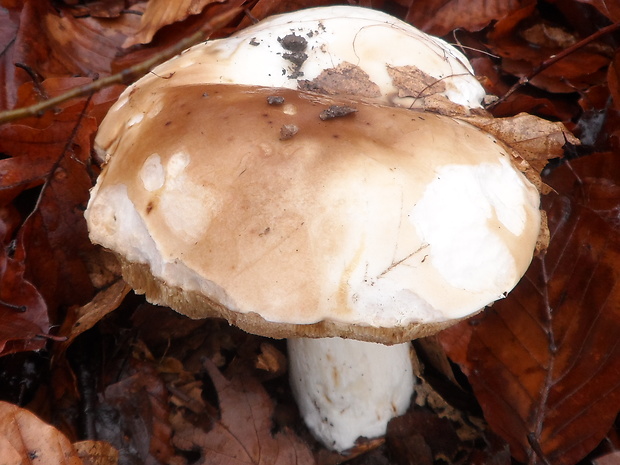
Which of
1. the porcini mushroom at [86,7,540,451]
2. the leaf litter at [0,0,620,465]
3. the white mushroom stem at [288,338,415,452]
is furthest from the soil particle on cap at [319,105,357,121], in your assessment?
the white mushroom stem at [288,338,415,452]

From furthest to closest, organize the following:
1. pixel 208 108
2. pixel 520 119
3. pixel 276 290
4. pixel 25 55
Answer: pixel 25 55 → pixel 520 119 → pixel 208 108 → pixel 276 290

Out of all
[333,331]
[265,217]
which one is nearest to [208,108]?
[265,217]

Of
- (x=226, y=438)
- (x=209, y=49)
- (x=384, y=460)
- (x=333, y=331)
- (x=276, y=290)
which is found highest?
(x=209, y=49)

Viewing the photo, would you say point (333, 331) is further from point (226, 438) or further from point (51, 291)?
point (51, 291)

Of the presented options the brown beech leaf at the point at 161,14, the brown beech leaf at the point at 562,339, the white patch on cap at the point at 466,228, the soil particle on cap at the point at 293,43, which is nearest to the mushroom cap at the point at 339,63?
the soil particle on cap at the point at 293,43

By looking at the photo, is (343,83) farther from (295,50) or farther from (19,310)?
(19,310)

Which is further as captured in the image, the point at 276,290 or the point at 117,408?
the point at 117,408

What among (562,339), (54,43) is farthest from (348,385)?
(54,43)
